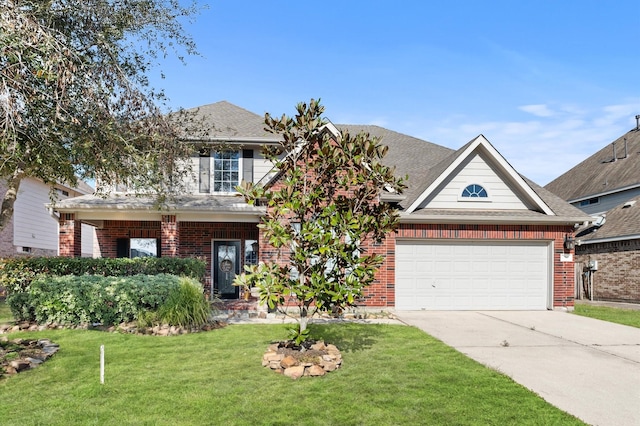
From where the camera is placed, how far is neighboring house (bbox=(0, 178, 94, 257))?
17.9 m

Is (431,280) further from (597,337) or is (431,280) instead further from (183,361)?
(183,361)

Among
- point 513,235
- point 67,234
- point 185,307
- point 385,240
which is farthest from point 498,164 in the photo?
point 67,234

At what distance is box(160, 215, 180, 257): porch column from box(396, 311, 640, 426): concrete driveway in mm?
7177

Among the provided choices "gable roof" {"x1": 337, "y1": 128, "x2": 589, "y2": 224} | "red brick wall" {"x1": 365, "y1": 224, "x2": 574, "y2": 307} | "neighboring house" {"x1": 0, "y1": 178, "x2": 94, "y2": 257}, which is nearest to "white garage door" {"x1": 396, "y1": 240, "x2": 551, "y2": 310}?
"red brick wall" {"x1": 365, "y1": 224, "x2": 574, "y2": 307}

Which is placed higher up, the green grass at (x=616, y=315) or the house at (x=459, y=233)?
the house at (x=459, y=233)

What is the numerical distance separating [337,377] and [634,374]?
15.2ft

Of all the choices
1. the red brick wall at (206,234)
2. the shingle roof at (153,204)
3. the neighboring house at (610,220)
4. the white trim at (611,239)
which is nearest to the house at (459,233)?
the shingle roof at (153,204)

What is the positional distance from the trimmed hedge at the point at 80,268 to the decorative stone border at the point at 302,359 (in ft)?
17.8

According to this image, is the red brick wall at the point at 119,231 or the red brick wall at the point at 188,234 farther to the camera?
the red brick wall at the point at 119,231

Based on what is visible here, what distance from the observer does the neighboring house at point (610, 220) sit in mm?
16750

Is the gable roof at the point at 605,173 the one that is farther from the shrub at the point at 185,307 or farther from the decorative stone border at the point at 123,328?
the decorative stone border at the point at 123,328

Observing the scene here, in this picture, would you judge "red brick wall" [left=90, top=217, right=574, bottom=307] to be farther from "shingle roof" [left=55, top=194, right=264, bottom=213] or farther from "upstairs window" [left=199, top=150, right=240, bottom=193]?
"upstairs window" [left=199, top=150, right=240, bottom=193]

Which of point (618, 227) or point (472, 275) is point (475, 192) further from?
point (618, 227)

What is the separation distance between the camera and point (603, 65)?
40.7ft
